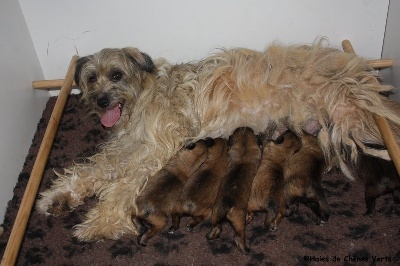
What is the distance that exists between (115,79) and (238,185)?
1.06 m

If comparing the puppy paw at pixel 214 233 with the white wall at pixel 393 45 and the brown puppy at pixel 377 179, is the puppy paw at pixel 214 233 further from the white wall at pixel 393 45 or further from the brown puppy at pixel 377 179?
the white wall at pixel 393 45

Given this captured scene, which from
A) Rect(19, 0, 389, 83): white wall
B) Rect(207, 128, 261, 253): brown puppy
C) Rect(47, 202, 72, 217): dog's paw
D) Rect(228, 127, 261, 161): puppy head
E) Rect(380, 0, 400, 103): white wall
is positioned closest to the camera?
Rect(207, 128, 261, 253): brown puppy

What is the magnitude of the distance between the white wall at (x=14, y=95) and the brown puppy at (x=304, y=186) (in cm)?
163

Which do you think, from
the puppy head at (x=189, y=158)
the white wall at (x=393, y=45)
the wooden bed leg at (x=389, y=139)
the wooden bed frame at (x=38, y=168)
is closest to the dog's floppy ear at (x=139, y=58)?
the wooden bed frame at (x=38, y=168)

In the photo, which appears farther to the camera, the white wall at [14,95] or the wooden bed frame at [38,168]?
the white wall at [14,95]

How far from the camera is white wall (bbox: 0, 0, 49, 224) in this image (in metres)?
2.69

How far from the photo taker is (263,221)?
7.72ft

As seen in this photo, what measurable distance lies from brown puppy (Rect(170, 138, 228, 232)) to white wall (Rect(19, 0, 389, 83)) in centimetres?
112

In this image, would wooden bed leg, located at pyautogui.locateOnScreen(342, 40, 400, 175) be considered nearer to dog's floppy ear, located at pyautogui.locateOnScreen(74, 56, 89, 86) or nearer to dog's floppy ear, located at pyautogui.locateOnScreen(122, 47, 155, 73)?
dog's floppy ear, located at pyautogui.locateOnScreen(122, 47, 155, 73)

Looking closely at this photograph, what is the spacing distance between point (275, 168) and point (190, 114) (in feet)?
2.14

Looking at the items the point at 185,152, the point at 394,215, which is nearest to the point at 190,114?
the point at 185,152

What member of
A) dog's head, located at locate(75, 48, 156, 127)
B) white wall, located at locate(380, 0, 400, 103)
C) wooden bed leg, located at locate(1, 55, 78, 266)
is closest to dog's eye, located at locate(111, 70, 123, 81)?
dog's head, located at locate(75, 48, 156, 127)

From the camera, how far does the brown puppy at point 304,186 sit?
2176mm

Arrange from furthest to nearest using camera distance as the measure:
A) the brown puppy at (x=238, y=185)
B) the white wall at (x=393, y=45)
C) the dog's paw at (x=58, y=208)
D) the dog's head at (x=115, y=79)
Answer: the white wall at (x=393, y=45), the dog's head at (x=115, y=79), the dog's paw at (x=58, y=208), the brown puppy at (x=238, y=185)
